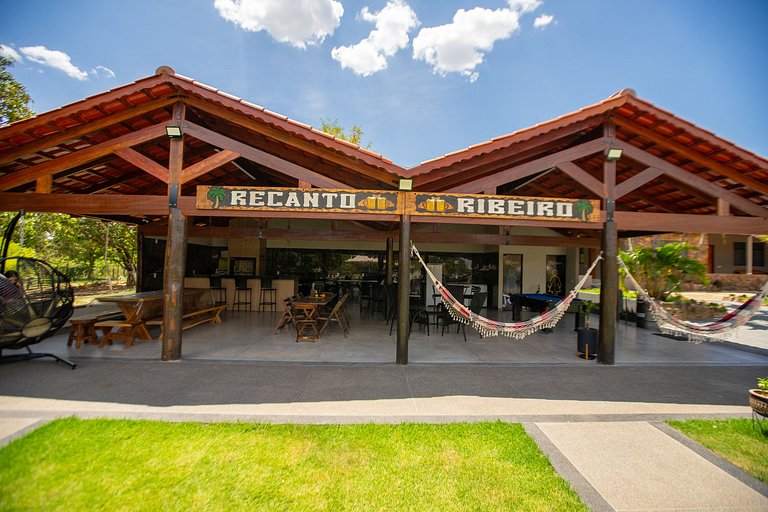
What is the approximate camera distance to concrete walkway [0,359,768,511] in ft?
8.72

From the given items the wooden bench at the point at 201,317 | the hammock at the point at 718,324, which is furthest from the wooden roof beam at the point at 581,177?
the wooden bench at the point at 201,317

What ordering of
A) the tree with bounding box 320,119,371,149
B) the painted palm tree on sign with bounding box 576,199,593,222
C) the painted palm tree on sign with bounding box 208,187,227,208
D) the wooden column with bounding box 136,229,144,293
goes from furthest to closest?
the tree with bounding box 320,119,371,149 → the wooden column with bounding box 136,229,144,293 → the painted palm tree on sign with bounding box 576,199,593,222 → the painted palm tree on sign with bounding box 208,187,227,208

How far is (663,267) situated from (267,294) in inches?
475

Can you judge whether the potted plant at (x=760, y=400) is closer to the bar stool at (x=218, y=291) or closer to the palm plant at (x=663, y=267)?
the palm plant at (x=663, y=267)

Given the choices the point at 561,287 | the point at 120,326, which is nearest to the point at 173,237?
the point at 120,326

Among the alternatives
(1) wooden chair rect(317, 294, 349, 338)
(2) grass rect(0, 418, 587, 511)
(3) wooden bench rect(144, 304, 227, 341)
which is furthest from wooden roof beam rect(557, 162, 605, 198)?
(3) wooden bench rect(144, 304, 227, 341)

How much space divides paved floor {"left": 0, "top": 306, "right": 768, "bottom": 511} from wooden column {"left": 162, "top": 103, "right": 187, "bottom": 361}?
37cm

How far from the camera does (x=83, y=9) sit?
729cm

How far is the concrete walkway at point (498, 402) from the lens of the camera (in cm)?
266

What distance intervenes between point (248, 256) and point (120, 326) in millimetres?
7693

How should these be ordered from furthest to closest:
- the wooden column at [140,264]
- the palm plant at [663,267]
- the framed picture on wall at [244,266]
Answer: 1. the framed picture on wall at [244,266]
2. the wooden column at [140,264]
3. the palm plant at [663,267]

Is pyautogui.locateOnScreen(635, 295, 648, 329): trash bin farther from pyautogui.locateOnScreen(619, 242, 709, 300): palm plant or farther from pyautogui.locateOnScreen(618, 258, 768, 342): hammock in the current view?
pyautogui.locateOnScreen(618, 258, 768, 342): hammock

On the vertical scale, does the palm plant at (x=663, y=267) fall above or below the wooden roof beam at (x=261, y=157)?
below

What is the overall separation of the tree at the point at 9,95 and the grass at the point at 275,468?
13.4 metres
